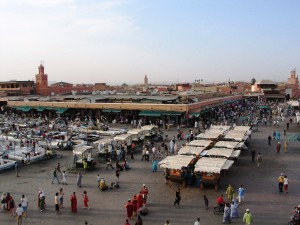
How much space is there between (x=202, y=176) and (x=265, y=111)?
128 ft

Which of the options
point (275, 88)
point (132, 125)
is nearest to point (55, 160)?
point (132, 125)

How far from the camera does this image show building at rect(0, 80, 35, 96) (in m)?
63.5

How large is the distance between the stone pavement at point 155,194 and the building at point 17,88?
145 ft

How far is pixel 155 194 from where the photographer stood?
16219 mm

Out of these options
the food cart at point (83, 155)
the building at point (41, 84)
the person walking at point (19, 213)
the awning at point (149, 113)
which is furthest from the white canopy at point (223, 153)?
the building at point (41, 84)

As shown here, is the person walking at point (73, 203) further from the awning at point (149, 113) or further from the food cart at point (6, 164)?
the awning at point (149, 113)

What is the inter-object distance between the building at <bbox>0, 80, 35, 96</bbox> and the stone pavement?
44289 millimetres

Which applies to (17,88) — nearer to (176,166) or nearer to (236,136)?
(236,136)

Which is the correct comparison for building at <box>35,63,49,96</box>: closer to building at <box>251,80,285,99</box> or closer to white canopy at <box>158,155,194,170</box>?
building at <box>251,80,285,99</box>

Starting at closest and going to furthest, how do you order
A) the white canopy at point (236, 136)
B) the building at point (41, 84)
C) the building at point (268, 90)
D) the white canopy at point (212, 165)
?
the white canopy at point (212, 165) → the white canopy at point (236, 136) → the building at point (41, 84) → the building at point (268, 90)

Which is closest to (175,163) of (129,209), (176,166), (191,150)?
(176,166)

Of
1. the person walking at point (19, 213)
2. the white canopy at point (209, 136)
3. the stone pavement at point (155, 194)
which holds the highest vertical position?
the white canopy at point (209, 136)

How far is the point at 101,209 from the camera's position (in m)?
14.4

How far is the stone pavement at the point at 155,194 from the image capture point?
13.5 m
